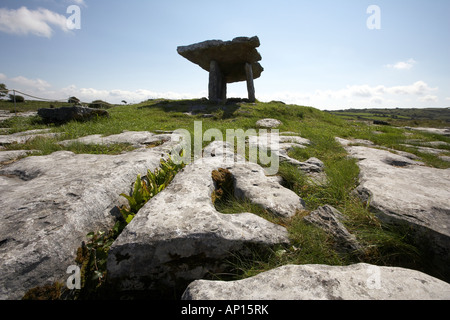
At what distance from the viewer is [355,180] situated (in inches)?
130

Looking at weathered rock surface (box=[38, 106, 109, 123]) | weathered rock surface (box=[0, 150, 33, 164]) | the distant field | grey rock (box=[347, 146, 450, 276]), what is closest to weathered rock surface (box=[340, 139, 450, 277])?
grey rock (box=[347, 146, 450, 276])

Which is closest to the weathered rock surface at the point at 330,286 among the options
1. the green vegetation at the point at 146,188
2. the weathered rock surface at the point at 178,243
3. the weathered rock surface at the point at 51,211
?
the weathered rock surface at the point at 178,243

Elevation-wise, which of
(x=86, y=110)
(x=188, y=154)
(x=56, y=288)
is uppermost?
(x=86, y=110)

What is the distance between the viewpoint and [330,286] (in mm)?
1353

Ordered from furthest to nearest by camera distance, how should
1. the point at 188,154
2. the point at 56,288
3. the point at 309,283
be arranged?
the point at 188,154, the point at 56,288, the point at 309,283

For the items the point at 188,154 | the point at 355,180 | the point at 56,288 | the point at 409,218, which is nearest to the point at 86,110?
the point at 188,154

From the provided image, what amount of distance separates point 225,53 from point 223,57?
666mm

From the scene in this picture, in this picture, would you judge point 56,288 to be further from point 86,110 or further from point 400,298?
point 86,110

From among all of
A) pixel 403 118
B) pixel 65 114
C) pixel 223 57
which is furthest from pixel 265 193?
pixel 403 118

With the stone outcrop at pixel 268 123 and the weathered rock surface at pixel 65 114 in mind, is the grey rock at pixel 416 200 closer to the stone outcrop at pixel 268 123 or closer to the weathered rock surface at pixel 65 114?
the stone outcrop at pixel 268 123

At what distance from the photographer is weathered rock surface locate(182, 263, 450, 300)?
50.1 inches

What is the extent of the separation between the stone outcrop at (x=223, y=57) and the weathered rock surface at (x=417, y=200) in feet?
40.6

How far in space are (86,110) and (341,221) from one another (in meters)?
9.70
